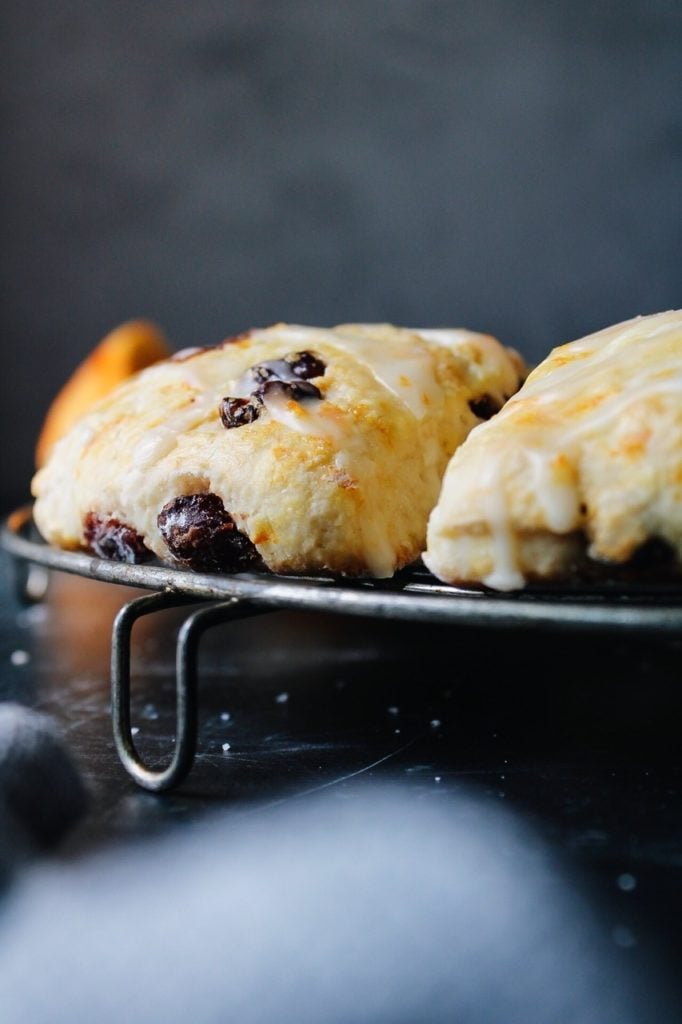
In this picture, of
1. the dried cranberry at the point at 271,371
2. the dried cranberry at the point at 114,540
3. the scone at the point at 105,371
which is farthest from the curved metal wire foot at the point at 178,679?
the scone at the point at 105,371

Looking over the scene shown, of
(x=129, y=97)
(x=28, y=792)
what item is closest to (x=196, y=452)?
(x=28, y=792)

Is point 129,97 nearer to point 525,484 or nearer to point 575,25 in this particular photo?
point 575,25

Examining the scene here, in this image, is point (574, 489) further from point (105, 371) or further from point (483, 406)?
point (105, 371)

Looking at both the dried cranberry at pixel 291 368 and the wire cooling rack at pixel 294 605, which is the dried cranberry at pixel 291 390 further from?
the wire cooling rack at pixel 294 605

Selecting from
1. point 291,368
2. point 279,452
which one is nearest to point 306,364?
point 291,368

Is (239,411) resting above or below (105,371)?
below

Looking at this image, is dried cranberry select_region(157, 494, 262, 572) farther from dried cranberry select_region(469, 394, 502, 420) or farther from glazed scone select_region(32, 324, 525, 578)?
dried cranberry select_region(469, 394, 502, 420)

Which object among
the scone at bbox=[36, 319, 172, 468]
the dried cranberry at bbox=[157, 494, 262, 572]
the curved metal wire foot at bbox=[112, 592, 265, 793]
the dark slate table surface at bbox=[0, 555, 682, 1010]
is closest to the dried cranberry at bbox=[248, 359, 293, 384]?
the dried cranberry at bbox=[157, 494, 262, 572]
